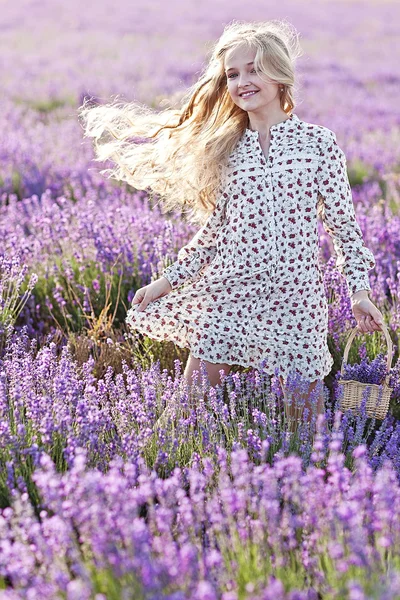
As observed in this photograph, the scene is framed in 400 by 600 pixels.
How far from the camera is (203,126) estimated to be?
3455mm

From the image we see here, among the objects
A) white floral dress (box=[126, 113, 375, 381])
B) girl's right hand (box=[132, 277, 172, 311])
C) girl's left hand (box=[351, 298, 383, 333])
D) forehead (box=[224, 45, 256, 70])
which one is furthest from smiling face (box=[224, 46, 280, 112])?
girl's left hand (box=[351, 298, 383, 333])

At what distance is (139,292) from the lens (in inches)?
130

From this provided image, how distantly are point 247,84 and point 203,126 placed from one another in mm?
366

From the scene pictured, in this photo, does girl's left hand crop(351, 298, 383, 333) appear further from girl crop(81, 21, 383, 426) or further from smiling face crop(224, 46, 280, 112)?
smiling face crop(224, 46, 280, 112)

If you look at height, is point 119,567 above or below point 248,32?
below

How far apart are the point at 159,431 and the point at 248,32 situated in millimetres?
1686

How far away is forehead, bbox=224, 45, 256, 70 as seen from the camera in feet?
10.4

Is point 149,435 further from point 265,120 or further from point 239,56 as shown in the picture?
point 239,56

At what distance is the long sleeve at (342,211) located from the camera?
3.14 m

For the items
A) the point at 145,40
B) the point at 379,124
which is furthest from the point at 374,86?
the point at 145,40

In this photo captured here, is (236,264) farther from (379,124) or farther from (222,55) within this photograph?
(379,124)

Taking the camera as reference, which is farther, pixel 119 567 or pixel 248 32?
pixel 248 32

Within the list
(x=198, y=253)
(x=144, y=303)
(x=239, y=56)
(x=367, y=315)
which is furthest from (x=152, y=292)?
(x=239, y=56)

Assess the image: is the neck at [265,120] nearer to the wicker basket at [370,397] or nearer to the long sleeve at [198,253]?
the long sleeve at [198,253]
